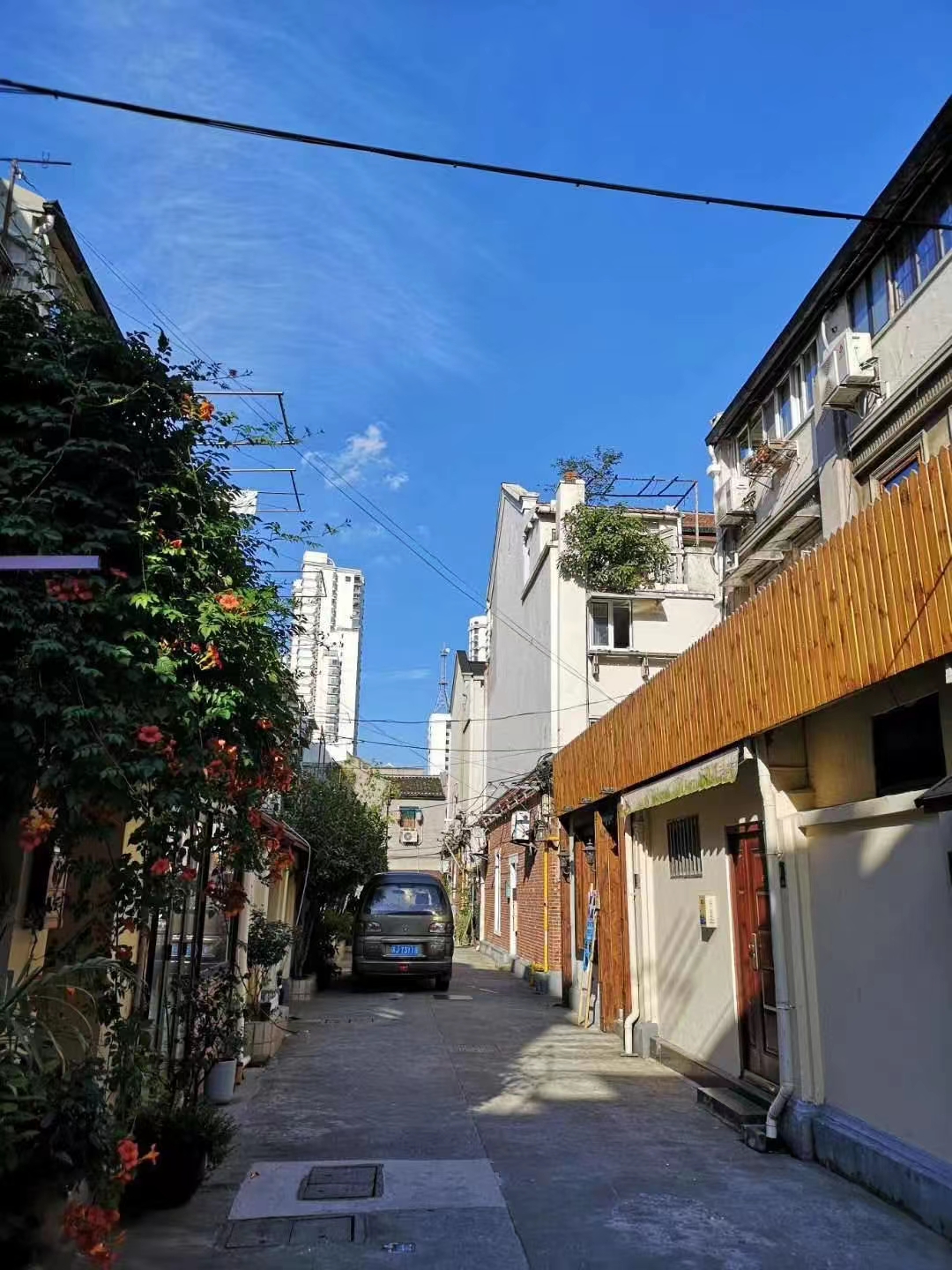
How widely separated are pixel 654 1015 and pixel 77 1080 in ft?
24.1

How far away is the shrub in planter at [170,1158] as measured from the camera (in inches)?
172

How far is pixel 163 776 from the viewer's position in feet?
11.4

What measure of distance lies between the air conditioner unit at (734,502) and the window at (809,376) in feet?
4.81

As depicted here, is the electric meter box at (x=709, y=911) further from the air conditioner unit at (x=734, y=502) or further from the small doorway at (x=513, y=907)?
the small doorway at (x=513, y=907)

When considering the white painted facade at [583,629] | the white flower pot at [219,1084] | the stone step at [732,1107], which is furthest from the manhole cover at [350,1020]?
the white painted facade at [583,629]

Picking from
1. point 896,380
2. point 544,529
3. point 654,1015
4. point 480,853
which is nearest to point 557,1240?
point 654,1015

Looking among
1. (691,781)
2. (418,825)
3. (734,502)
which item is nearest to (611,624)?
(734,502)

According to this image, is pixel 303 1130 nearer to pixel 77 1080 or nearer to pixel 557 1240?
pixel 557 1240

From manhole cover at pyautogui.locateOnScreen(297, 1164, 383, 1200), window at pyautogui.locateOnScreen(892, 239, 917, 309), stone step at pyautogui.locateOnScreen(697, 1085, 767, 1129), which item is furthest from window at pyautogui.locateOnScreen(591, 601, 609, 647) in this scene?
manhole cover at pyautogui.locateOnScreen(297, 1164, 383, 1200)

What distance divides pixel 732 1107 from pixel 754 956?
3.76 ft

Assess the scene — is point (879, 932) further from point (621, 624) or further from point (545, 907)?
point (621, 624)

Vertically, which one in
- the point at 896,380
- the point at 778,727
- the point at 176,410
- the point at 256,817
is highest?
the point at 896,380

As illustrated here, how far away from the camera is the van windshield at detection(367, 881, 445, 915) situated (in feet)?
46.0

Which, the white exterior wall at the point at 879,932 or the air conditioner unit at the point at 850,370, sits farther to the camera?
the air conditioner unit at the point at 850,370
